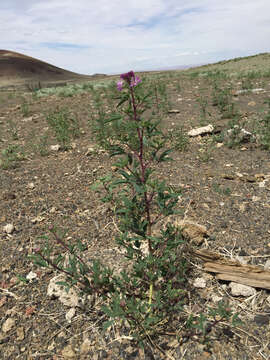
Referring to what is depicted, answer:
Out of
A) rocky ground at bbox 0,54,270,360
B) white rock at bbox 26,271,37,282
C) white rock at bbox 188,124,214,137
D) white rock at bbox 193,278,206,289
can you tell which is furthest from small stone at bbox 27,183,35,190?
white rock at bbox 188,124,214,137

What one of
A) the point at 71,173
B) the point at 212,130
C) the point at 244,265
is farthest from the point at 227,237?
the point at 212,130

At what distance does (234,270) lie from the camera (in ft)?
6.39

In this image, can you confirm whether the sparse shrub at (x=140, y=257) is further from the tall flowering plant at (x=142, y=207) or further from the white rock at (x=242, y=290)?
the white rock at (x=242, y=290)

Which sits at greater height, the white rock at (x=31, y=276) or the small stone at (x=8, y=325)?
the white rock at (x=31, y=276)

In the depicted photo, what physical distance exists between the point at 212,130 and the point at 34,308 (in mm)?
3773

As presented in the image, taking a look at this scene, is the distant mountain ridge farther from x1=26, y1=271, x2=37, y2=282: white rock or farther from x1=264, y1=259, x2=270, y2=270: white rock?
x1=264, y1=259, x2=270, y2=270: white rock

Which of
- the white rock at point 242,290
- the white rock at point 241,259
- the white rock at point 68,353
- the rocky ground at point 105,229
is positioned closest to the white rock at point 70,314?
the rocky ground at point 105,229

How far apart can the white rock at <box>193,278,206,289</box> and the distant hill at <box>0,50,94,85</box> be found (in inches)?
928

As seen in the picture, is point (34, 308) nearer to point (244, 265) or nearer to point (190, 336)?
point (190, 336)

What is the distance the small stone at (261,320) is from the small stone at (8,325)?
160cm

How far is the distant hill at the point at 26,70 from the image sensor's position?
23031mm

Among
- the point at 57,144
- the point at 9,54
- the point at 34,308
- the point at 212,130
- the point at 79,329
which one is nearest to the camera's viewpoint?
the point at 79,329

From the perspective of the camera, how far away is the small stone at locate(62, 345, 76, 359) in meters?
1.59

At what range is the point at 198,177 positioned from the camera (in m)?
3.31
